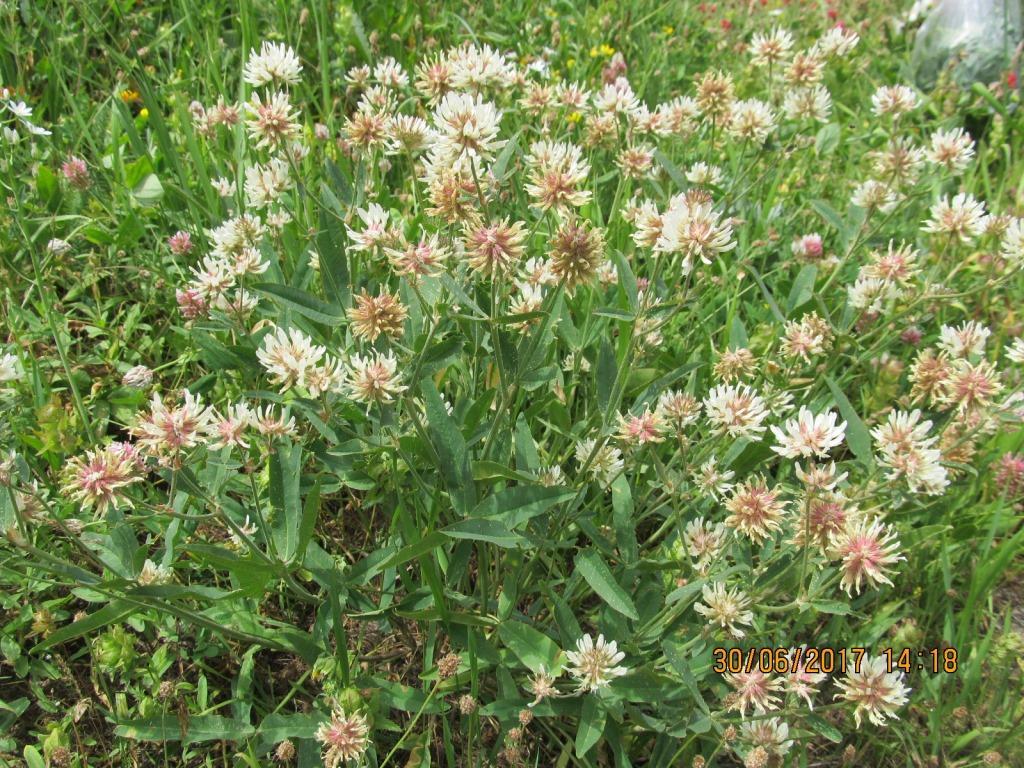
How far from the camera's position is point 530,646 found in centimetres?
180

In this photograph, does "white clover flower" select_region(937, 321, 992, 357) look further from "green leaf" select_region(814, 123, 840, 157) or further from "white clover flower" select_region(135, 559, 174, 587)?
"white clover flower" select_region(135, 559, 174, 587)

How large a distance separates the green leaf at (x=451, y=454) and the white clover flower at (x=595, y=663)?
345 mm

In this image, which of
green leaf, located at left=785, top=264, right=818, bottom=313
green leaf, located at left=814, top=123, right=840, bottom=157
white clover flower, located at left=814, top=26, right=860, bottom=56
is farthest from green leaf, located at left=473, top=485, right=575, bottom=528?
green leaf, located at left=814, top=123, right=840, bottom=157

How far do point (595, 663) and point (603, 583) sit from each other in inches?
5.8

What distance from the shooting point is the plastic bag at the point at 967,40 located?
459 cm

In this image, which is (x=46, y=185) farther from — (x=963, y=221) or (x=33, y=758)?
(x=963, y=221)

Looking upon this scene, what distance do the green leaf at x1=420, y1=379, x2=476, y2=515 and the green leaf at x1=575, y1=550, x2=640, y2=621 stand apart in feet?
0.83

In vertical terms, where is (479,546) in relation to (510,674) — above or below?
above

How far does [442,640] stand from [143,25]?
2.93 meters

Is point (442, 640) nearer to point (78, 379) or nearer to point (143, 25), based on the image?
point (78, 379)

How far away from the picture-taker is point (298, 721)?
1.78 metres

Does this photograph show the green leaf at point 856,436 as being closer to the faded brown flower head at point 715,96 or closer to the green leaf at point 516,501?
the green leaf at point 516,501

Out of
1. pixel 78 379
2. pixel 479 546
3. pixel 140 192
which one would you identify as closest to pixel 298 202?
pixel 140 192

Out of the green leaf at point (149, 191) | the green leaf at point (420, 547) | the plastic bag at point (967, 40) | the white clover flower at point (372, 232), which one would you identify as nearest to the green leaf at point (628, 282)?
the white clover flower at point (372, 232)
